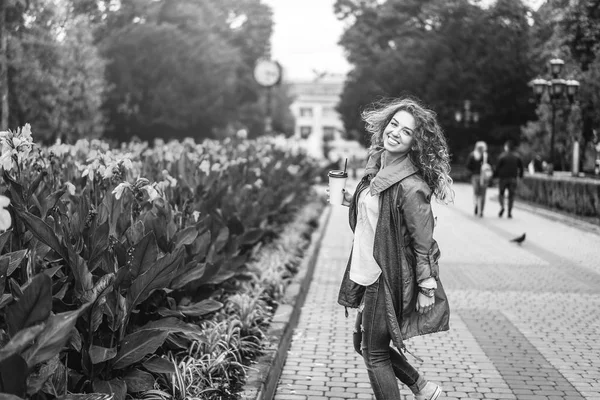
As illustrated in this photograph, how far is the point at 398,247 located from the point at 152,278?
1.31 metres

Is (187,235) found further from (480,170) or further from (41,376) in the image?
(480,170)

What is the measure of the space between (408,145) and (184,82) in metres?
44.2

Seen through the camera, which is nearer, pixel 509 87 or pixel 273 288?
pixel 273 288

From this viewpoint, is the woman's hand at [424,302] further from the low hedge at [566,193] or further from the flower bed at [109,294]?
the low hedge at [566,193]

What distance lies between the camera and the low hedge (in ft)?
57.0

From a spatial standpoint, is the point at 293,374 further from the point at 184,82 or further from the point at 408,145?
the point at 184,82

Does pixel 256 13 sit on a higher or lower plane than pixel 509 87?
higher

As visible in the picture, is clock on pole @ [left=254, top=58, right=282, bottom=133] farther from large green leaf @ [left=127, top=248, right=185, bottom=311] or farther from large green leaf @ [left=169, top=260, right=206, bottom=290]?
large green leaf @ [left=127, top=248, right=185, bottom=311]

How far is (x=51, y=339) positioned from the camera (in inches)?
105

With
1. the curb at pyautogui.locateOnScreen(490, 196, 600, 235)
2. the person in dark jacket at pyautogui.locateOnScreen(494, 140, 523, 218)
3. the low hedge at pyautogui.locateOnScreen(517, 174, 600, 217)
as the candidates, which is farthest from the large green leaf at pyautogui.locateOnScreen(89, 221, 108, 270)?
the low hedge at pyautogui.locateOnScreen(517, 174, 600, 217)

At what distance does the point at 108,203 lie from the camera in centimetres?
477

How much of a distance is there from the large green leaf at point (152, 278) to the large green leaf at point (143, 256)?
0.12 m

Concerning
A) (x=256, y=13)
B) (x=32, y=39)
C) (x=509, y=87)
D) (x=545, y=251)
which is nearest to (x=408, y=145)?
(x=545, y=251)

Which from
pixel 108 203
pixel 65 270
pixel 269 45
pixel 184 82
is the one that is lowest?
pixel 65 270
